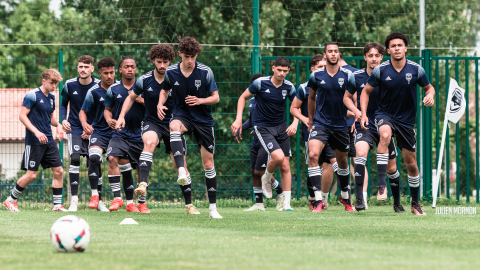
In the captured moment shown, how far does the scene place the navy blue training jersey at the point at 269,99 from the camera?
9.68m

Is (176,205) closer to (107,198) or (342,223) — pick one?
(107,198)

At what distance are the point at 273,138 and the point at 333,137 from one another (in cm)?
100

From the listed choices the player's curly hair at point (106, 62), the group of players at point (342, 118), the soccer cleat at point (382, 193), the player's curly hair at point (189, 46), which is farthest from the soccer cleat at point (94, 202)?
the soccer cleat at point (382, 193)

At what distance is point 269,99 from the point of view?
9.69 m

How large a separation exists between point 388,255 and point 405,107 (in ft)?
14.3

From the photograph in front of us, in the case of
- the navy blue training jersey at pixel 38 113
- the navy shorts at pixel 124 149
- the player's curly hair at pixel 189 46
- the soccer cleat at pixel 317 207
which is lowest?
the soccer cleat at pixel 317 207

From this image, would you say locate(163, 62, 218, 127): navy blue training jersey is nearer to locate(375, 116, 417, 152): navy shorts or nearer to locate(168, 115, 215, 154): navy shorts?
locate(168, 115, 215, 154): navy shorts

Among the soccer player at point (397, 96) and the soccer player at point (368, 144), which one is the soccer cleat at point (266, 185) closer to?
the soccer player at point (368, 144)

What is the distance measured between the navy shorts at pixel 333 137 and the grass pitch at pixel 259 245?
181 cm

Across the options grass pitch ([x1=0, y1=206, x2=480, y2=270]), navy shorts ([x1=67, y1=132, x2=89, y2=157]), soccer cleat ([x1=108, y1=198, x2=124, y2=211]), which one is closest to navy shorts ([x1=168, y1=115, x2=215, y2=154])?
grass pitch ([x1=0, y1=206, x2=480, y2=270])

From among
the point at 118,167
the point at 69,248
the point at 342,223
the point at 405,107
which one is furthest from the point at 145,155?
the point at 69,248

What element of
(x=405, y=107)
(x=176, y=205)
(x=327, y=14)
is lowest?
(x=176, y=205)

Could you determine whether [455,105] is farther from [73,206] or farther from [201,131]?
[73,206]

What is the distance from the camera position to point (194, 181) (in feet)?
38.3
